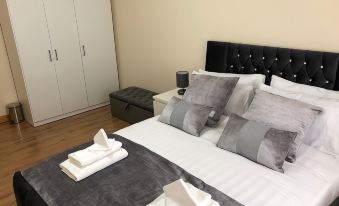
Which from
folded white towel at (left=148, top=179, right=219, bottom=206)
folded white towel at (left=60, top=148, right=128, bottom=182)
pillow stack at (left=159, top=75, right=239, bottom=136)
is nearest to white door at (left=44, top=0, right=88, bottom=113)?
pillow stack at (left=159, top=75, right=239, bottom=136)

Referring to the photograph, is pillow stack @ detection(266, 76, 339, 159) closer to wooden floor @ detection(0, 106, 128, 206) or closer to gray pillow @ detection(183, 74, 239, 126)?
gray pillow @ detection(183, 74, 239, 126)

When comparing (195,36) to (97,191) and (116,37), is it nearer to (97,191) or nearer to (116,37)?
(116,37)

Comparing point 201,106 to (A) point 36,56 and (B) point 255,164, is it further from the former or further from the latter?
(A) point 36,56

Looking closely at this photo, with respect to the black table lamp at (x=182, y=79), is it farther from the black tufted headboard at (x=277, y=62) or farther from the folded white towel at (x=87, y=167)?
the folded white towel at (x=87, y=167)

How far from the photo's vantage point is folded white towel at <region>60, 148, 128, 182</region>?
1.76 metres

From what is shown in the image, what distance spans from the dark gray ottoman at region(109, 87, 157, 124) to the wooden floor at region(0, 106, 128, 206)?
0.13m

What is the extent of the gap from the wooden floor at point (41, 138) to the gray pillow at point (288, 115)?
2199 mm

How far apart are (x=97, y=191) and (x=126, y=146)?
0.51 m

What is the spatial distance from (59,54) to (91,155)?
242 cm

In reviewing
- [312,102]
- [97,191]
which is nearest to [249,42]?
[312,102]

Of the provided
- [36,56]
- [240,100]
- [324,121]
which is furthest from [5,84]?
[324,121]

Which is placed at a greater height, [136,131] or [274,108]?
[274,108]

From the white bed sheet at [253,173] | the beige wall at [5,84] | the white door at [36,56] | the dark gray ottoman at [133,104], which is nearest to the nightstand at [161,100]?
the dark gray ottoman at [133,104]

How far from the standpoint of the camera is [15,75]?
3926 mm
